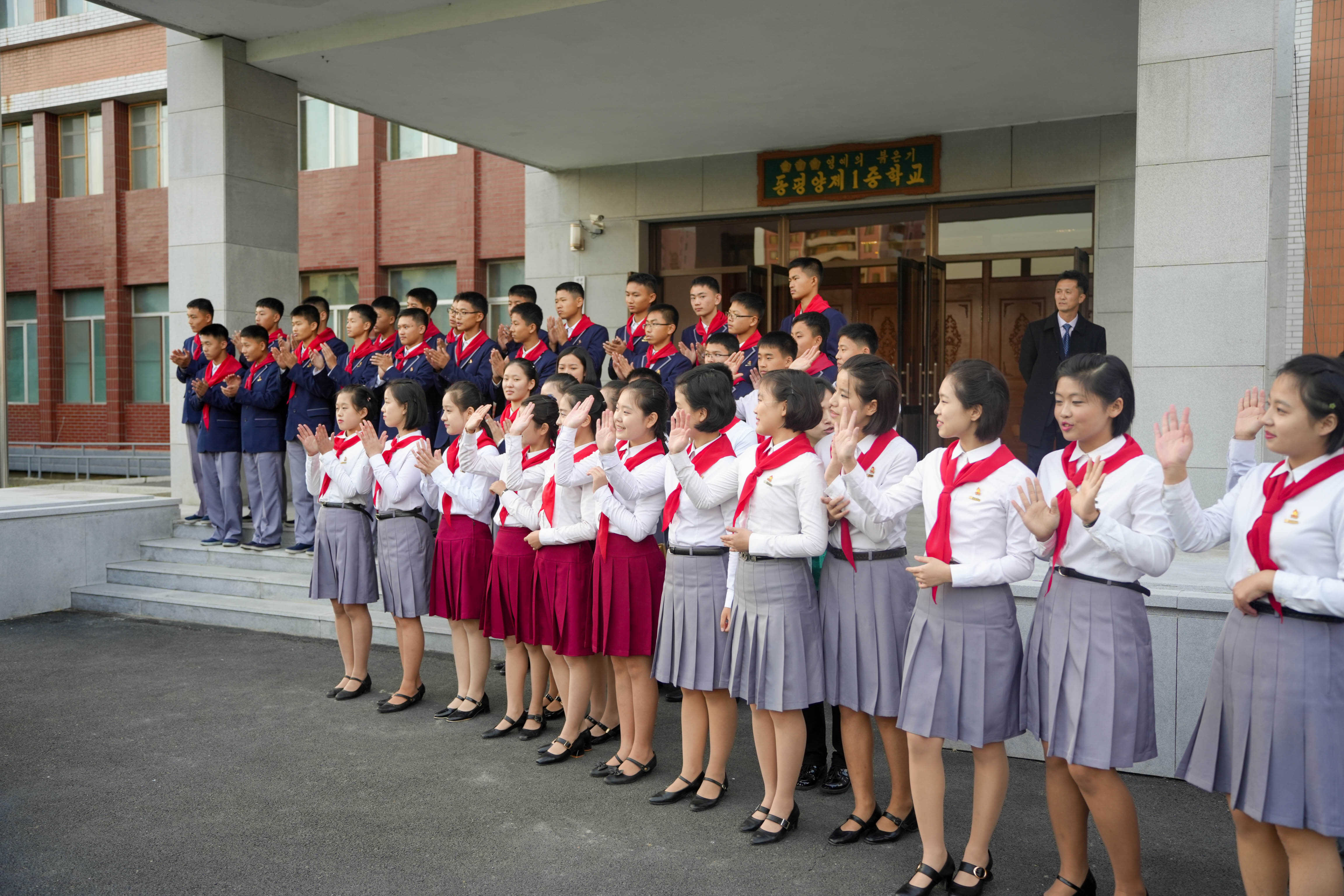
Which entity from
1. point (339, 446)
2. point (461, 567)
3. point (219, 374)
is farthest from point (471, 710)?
point (219, 374)

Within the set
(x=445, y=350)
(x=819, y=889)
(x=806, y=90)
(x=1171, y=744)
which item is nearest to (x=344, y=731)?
(x=819, y=889)

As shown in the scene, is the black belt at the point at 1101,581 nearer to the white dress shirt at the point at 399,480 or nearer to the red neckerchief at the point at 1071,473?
the red neckerchief at the point at 1071,473

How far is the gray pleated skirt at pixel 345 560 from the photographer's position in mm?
4660

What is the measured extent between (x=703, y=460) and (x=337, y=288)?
12988 millimetres

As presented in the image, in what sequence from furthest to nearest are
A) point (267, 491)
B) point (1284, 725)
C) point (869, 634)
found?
point (267, 491)
point (869, 634)
point (1284, 725)

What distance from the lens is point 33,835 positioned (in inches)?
129

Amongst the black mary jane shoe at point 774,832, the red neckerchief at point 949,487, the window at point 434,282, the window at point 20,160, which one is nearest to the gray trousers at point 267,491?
the black mary jane shoe at point 774,832

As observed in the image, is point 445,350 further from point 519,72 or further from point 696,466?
point 696,466

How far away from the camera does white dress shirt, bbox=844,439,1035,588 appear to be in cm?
271

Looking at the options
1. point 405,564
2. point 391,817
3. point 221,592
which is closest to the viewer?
point 391,817

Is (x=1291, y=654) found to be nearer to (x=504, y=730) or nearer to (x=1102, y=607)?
(x=1102, y=607)

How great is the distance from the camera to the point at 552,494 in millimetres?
3971

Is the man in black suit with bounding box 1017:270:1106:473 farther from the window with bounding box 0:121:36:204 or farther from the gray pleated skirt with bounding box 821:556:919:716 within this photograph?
the window with bounding box 0:121:36:204

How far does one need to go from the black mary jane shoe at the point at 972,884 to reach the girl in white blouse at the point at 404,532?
8.58 feet
